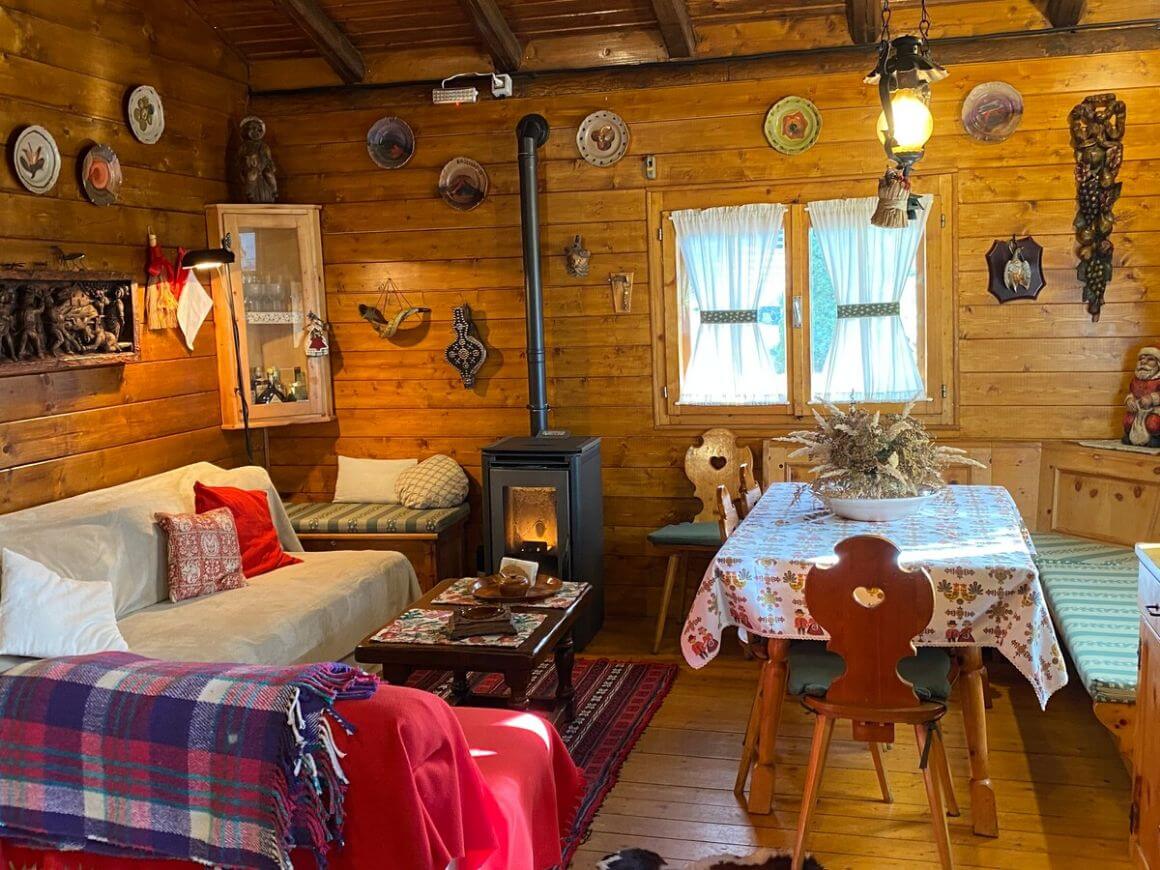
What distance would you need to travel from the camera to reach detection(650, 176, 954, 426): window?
485cm

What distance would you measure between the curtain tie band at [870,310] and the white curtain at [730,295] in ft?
0.93

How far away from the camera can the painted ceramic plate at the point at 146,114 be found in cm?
459

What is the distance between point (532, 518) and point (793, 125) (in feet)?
6.82

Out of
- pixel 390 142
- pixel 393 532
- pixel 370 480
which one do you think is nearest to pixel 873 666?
pixel 393 532

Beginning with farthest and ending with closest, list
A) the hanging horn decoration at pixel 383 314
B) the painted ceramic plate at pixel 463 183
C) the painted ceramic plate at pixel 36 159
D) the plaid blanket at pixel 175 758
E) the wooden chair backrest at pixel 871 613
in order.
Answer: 1. the hanging horn decoration at pixel 383 314
2. the painted ceramic plate at pixel 463 183
3. the painted ceramic plate at pixel 36 159
4. the wooden chair backrest at pixel 871 613
5. the plaid blanket at pixel 175 758

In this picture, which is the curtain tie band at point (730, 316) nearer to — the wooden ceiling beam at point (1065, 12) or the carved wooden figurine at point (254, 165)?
the wooden ceiling beam at point (1065, 12)

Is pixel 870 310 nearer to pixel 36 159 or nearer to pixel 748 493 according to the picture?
pixel 748 493

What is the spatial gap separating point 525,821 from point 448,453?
327cm

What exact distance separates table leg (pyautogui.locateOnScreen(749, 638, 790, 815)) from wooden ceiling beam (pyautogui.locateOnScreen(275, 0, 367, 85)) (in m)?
Answer: 3.40

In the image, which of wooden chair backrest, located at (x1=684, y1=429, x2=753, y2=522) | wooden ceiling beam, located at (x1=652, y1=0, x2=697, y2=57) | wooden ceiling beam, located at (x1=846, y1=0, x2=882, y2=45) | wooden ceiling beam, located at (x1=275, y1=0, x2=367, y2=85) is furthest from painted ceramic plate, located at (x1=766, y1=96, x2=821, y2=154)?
wooden ceiling beam, located at (x1=275, y1=0, x2=367, y2=85)

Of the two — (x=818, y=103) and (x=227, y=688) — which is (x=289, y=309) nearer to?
(x=818, y=103)

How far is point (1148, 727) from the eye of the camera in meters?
2.31

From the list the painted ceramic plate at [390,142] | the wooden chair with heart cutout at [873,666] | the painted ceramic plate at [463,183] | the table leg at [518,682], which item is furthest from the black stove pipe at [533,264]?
the wooden chair with heart cutout at [873,666]

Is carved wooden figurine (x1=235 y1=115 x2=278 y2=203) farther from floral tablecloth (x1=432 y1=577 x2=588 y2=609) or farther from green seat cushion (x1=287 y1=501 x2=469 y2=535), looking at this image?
floral tablecloth (x1=432 y1=577 x2=588 y2=609)
